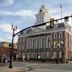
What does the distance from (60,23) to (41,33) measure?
10975mm

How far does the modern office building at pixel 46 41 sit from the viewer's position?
3629 inches

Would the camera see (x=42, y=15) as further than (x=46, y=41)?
Yes

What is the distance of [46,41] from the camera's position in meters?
101

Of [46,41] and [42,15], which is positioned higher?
[42,15]

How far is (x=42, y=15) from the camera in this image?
11138cm

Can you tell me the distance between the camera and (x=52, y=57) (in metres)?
93.6

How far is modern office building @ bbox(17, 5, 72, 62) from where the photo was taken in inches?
3629

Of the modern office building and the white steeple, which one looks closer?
the modern office building

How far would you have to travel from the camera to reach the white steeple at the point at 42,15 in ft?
362

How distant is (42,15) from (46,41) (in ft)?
53.5

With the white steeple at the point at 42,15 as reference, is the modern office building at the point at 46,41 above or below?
below

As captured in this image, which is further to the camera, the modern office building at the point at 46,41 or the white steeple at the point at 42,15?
the white steeple at the point at 42,15

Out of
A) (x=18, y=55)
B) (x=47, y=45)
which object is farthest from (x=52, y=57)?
(x=18, y=55)

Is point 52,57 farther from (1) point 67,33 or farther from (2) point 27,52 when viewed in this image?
(2) point 27,52
